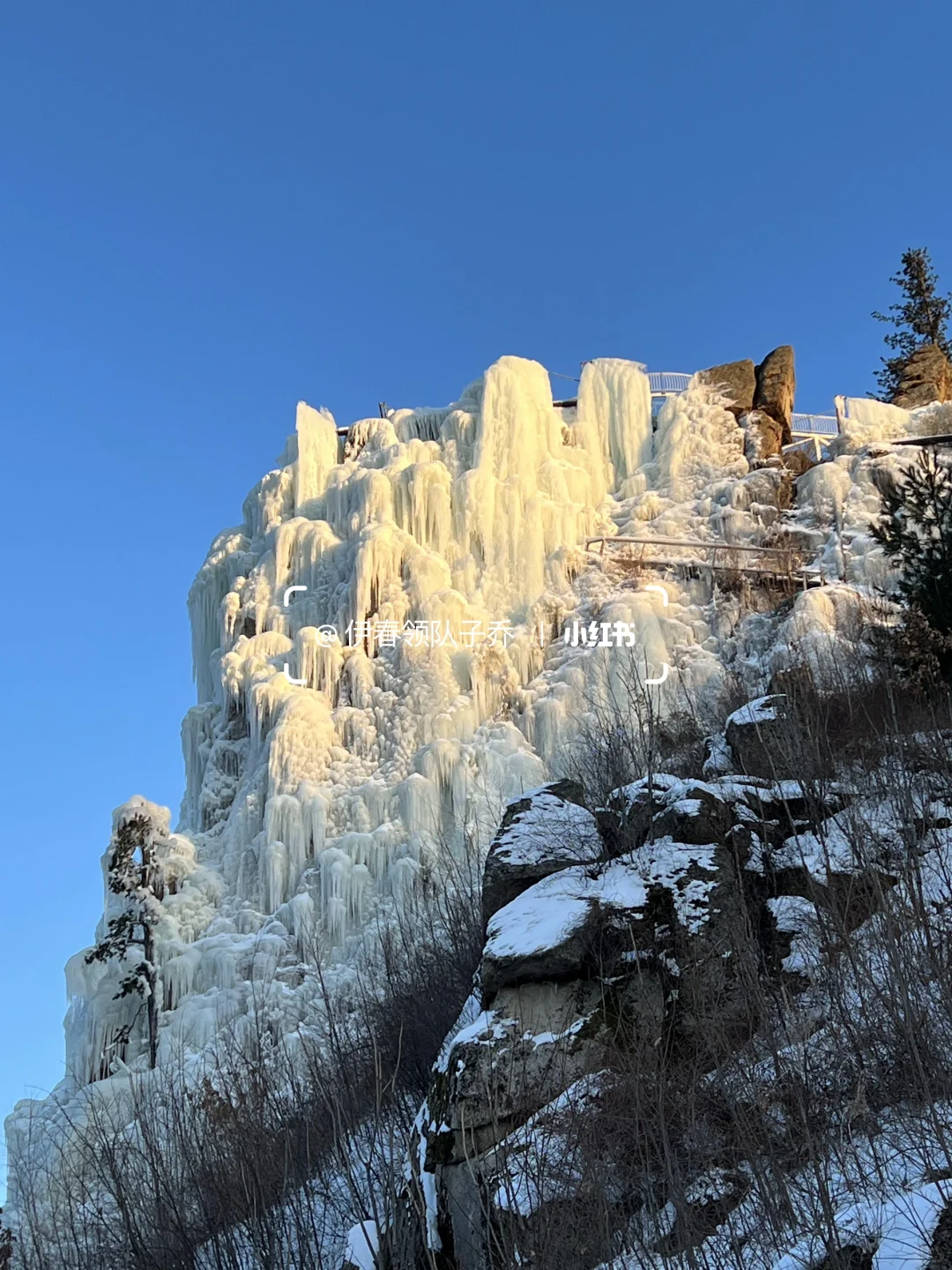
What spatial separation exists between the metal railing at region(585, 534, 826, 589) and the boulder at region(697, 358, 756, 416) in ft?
11.6

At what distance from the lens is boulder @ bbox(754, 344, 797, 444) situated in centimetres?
1983

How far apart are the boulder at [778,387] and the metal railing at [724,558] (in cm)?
350

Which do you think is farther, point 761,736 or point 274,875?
point 274,875

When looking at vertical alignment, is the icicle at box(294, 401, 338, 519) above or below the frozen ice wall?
above

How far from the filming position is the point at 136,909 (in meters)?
14.3

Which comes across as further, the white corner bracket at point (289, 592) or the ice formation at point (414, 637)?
the white corner bracket at point (289, 592)

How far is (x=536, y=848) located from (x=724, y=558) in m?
11.7

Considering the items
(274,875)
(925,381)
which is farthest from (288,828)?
(925,381)

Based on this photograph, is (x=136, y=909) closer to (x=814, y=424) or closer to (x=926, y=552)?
(x=926, y=552)

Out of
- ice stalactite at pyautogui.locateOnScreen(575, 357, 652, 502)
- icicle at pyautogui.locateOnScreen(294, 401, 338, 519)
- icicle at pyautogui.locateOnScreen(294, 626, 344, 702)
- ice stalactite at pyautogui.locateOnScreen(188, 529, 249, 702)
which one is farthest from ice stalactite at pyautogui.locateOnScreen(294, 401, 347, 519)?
ice stalactite at pyautogui.locateOnScreen(575, 357, 652, 502)

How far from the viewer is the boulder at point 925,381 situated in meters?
20.7

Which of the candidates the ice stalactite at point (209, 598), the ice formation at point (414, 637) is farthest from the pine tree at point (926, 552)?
the ice stalactite at point (209, 598)

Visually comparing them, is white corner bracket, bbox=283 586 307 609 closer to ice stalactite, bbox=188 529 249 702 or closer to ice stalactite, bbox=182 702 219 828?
ice stalactite, bbox=188 529 249 702

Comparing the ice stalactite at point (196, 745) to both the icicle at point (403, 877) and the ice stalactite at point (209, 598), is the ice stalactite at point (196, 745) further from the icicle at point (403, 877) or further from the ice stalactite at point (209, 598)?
the icicle at point (403, 877)
